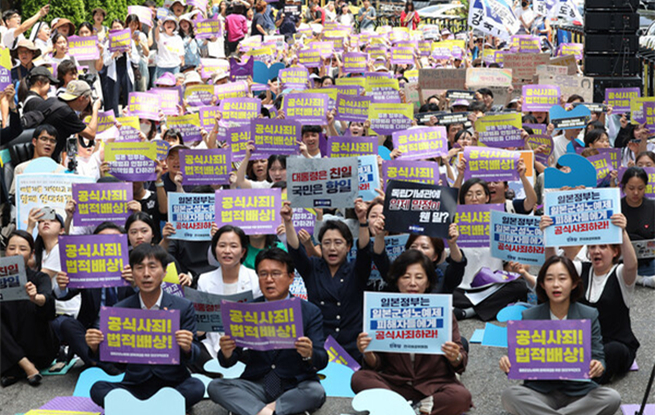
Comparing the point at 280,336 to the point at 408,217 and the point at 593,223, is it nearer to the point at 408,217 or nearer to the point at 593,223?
the point at 408,217

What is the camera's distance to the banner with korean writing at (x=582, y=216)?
7152 mm

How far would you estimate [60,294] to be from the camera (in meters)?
7.48

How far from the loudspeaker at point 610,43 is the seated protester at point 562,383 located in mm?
9432

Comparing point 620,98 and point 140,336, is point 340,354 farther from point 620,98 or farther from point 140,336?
point 620,98

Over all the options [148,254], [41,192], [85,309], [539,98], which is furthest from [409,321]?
[539,98]

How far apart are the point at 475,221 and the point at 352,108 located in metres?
3.69

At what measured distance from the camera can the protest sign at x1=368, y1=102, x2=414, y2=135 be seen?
38.4 ft

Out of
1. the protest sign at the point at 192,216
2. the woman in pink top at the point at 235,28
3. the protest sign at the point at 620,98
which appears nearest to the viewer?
the protest sign at the point at 192,216

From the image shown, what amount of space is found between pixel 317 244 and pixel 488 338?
1698 mm

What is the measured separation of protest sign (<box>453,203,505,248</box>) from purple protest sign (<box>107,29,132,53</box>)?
815 cm

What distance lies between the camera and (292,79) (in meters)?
15.0

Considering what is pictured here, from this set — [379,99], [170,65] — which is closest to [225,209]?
[379,99]

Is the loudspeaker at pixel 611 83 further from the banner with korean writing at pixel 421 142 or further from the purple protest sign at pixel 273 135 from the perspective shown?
the purple protest sign at pixel 273 135

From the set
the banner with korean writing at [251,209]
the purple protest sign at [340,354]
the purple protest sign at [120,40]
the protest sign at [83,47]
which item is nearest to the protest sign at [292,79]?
the purple protest sign at [120,40]
